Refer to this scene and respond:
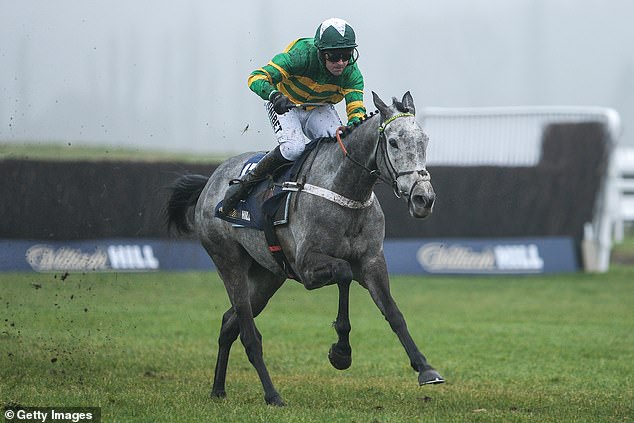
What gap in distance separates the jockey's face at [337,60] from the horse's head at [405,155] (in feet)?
1.82

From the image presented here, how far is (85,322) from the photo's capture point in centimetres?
1312

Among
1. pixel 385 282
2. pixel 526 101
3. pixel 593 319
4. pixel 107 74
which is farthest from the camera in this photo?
pixel 526 101

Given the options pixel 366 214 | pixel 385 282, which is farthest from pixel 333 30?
pixel 385 282

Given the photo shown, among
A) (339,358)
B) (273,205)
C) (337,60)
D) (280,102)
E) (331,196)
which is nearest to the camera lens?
(339,358)

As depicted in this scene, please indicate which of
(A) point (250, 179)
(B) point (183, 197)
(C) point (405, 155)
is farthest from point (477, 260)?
(C) point (405, 155)

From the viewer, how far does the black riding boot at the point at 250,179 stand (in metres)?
7.92

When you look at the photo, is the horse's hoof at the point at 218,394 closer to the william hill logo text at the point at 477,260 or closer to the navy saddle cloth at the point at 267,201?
the navy saddle cloth at the point at 267,201

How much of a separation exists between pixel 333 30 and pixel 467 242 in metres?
12.7

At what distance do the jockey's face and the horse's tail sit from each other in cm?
232

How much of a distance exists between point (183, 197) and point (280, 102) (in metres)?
2.45

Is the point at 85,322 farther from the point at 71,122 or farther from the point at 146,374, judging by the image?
the point at 71,122

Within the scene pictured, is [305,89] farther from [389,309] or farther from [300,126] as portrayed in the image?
[389,309]

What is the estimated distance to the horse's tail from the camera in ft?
31.2

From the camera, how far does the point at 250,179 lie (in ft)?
26.9
